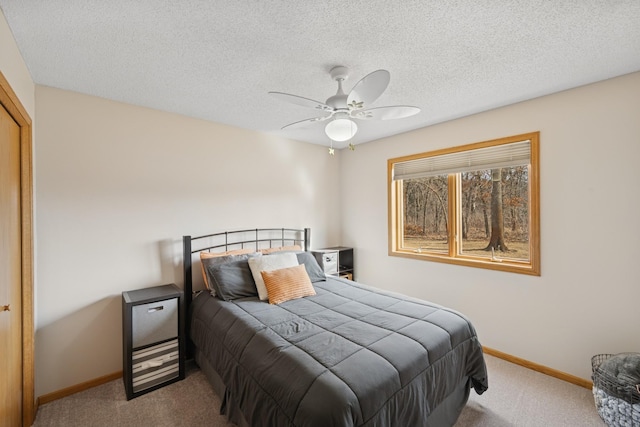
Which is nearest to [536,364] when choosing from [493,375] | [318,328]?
[493,375]

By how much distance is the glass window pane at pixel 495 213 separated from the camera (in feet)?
9.38

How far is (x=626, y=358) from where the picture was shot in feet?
6.75

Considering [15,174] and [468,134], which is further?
[468,134]

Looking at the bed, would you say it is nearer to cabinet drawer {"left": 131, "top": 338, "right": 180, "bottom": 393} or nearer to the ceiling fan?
cabinet drawer {"left": 131, "top": 338, "right": 180, "bottom": 393}

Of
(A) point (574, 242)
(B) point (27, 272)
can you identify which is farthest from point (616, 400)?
(B) point (27, 272)

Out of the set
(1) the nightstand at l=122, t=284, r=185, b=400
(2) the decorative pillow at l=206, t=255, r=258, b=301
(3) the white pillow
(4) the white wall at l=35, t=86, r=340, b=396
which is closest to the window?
(3) the white pillow

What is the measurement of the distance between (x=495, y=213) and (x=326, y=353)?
8.26 ft

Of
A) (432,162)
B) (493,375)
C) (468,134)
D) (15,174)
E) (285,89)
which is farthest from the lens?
(432,162)

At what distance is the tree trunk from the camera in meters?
3.02

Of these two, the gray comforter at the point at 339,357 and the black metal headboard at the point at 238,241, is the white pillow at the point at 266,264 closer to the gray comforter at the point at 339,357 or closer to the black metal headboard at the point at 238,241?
the gray comforter at the point at 339,357

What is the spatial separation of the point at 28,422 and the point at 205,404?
1.17 meters

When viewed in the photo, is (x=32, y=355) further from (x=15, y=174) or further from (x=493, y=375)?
(x=493, y=375)

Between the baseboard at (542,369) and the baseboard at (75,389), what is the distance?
3.66 m

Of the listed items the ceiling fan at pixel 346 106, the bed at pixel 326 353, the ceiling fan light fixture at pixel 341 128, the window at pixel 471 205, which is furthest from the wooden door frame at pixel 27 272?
the window at pixel 471 205
